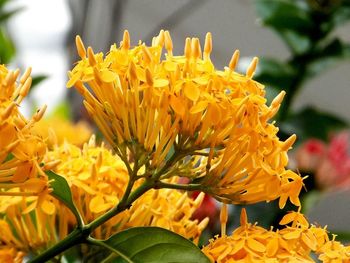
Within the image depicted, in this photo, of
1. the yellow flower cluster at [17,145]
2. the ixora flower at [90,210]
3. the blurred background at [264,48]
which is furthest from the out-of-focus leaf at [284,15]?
the yellow flower cluster at [17,145]

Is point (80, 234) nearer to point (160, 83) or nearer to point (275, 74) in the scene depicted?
point (160, 83)

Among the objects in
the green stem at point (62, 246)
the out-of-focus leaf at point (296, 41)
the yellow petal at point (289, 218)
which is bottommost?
the out-of-focus leaf at point (296, 41)

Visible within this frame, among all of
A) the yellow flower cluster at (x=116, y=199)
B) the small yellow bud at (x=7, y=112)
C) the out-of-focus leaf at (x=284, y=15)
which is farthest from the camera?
the out-of-focus leaf at (x=284, y=15)

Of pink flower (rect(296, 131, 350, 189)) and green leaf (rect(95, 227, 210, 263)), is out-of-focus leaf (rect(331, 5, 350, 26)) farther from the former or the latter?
green leaf (rect(95, 227, 210, 263))

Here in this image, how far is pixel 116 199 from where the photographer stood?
1.71ft

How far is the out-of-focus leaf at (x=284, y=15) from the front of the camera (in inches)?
52.6

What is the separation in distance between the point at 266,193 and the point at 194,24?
2336 millimetres

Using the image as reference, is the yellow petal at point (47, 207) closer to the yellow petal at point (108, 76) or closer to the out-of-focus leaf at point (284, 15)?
the yellow petal at point (108, 76)

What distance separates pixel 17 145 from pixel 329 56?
3.35ft

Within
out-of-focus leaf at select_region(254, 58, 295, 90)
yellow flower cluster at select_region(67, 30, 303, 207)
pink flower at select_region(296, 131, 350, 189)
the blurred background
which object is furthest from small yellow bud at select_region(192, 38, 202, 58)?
pink flower at select_region(296, 131, 350, 189)

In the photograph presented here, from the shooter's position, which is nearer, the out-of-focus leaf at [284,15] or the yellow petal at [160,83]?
the yellow petal at [160,83]

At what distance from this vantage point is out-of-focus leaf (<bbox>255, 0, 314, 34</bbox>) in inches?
52.6

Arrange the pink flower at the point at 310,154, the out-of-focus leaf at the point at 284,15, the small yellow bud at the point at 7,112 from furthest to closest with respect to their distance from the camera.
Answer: the pink flower at the point at 310,154
the out-of-focus leaf at the point at 284,15
the small yellow bud at the point at 7,112

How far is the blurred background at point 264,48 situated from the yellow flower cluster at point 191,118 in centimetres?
6
